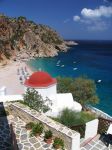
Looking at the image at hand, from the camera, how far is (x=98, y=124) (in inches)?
627

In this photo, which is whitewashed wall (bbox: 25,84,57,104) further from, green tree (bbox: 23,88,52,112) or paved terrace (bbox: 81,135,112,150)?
paved terrace (bbox: 81,135,112,150)

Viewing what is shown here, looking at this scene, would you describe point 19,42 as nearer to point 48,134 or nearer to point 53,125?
point 53,125

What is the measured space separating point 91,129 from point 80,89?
769cm

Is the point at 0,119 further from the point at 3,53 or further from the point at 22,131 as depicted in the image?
the point at 3,53

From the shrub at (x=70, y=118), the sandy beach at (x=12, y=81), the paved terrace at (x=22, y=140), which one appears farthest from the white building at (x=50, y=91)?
the sandy beach at (x=12, y=81)

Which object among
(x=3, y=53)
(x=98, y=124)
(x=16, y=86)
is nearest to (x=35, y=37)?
(x=3, y=53)

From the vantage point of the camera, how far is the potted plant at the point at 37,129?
12672 mm

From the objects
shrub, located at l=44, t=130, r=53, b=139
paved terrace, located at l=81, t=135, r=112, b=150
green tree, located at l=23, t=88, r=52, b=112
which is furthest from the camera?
green tree, located at l=23, t=88, r=52, b=112

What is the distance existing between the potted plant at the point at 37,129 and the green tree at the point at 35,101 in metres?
3.31

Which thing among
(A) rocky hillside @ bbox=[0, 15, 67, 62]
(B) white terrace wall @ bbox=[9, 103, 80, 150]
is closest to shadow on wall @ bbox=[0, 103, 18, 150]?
(B) white terrace wall @ bbox=[9, 103, 80, 150]

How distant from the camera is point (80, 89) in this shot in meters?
22.5

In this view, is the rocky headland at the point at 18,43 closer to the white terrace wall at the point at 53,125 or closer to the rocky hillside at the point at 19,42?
the rocky hillside at the point at 19,42

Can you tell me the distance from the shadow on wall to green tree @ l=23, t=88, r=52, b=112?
6.87 ft

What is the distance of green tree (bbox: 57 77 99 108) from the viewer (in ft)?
72.6
